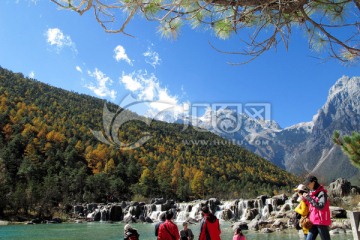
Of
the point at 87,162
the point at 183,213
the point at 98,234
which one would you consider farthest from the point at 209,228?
the point at 87,162

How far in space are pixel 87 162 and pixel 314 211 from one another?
249 feet

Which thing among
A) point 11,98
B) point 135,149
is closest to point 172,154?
point 135,149

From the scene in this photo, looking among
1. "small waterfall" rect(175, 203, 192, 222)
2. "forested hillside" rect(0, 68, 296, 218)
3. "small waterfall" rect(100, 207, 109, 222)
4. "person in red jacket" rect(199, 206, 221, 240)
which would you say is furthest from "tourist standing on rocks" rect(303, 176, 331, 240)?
"small waterfall" rect(100, 207, 109, 222)

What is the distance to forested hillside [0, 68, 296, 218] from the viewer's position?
57844mm

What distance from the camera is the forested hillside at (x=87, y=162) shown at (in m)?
57.8

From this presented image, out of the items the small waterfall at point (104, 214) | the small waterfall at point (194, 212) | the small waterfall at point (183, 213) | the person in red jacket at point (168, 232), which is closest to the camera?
the person in red jacket at point (168, 232)

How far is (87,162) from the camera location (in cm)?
7638

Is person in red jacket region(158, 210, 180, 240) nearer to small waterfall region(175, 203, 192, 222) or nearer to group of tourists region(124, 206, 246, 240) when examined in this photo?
group of tourists region(124, 206, 246, 240)

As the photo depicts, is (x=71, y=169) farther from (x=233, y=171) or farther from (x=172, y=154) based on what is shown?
(x=233, y=171)

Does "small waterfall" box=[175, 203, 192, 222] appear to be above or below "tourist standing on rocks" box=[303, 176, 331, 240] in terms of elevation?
below

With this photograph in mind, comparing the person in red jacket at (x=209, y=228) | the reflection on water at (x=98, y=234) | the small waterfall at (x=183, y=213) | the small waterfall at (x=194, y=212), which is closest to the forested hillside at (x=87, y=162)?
the small waterfall at (x=183, y=213)

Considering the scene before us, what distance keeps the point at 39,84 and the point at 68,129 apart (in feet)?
113

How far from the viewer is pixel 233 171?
96688mm

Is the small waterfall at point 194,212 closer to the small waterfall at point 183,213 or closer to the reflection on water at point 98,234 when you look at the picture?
the small waterfall at point 183,213
